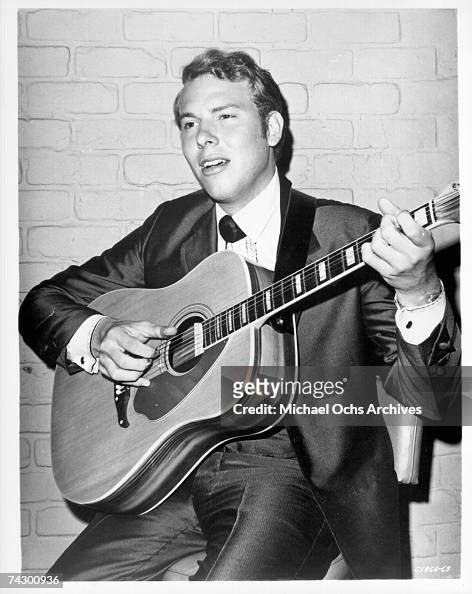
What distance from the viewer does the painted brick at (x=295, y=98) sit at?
1736 millimetres

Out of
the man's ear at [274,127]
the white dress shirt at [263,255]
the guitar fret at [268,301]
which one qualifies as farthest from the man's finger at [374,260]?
the man's ear at [274,127]

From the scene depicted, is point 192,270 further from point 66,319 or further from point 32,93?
point 32,93

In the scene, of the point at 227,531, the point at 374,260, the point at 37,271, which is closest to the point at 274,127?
the point at 374,260

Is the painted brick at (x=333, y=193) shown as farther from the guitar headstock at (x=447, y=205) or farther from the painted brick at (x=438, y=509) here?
the painted brick at (x=438, y=509)

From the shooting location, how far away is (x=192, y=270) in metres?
1.72

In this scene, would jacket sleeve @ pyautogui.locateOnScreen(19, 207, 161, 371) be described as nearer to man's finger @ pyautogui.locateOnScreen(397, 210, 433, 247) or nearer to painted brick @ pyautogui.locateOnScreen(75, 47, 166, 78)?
painted brick @ pyautogui.locateOnScreen(75, 47, 166, 78)

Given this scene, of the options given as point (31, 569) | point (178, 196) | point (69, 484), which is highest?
point (178, 196)

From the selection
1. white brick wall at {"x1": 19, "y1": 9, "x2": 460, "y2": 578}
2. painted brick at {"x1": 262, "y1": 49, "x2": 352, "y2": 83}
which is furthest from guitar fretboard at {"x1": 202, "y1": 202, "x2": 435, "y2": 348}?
painted brick at {"x1": 262, "y1": 49, "x2": 352, "y2": 83}

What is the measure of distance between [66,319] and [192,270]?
0.33 meters

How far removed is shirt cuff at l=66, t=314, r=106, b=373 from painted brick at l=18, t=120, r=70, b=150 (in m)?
0.43

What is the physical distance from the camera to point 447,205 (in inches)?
62.6

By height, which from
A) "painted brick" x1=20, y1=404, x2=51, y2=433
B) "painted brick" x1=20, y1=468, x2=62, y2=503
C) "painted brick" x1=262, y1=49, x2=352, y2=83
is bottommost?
"painted brick" x1=20, y1=468, x2=62, y2=503

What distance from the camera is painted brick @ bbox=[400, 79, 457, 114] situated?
175cm

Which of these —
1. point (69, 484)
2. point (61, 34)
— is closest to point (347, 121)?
point (61, 34)
